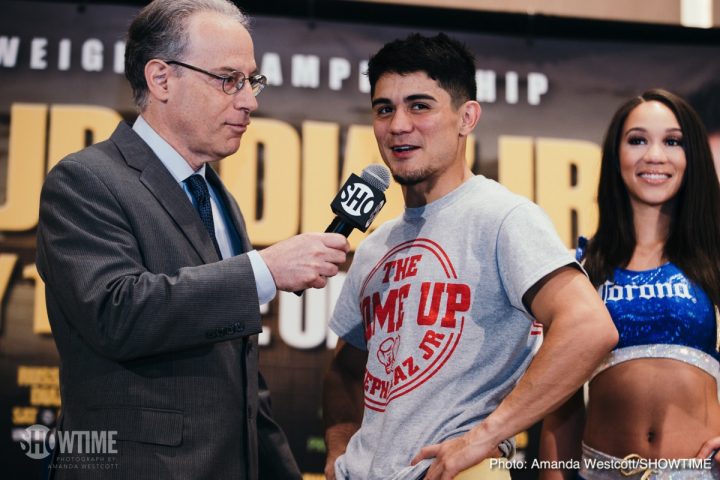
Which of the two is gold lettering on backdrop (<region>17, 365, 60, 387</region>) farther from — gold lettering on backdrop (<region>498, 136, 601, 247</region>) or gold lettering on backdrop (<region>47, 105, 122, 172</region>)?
gold lettering on backdrop (<region>498, 136, 601, 247</region>)

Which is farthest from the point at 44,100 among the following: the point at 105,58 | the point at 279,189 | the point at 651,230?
the point at 651,230

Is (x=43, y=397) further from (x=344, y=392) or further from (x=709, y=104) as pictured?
(x=709, y=104)

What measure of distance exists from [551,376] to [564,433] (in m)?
0.96

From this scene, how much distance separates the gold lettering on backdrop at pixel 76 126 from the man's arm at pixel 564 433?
2.23 m

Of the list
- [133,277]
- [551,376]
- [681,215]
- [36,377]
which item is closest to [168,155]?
[133,277]

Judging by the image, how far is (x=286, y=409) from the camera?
3641mm

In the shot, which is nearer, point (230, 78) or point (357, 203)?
point (357, 203)

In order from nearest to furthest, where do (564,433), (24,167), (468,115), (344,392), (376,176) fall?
(376,176) < (468,115) < (344,392) < (564,433) < (24,167)

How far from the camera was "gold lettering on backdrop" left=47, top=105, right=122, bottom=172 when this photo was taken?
3646mm

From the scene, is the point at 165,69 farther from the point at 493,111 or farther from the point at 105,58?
the point at 493,111

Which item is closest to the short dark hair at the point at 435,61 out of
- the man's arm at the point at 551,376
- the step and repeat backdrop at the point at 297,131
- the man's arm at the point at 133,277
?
the man's arm at the point at 133,277

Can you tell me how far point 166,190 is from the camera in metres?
1.98

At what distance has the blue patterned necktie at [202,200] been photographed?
6.81ft

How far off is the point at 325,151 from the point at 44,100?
49.0 inches
